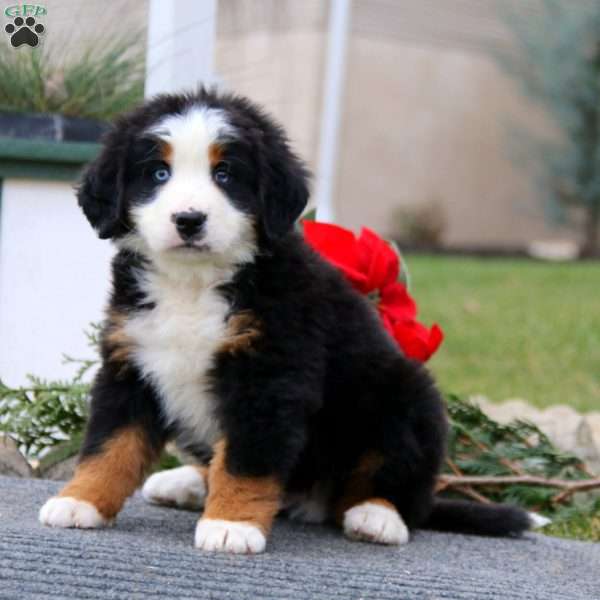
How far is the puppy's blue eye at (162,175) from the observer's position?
3145 mm

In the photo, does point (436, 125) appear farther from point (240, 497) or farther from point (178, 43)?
point (240, 497)

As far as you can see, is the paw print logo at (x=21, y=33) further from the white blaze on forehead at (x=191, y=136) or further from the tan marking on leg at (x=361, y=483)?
the tan marking on leg at (x=361, y=483)

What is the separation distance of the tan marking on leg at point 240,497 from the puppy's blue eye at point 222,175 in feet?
2.31

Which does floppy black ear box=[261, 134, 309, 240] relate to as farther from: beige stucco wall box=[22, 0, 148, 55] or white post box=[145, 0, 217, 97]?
beige stucco wall box=[22, 0, 148, 55]

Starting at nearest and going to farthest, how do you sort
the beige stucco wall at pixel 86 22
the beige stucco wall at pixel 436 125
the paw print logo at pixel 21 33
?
the paw print logo at pixel 21 33 < the beige stucco wall at pixel 86 22 < the beige stucco wall at pixel 436 125

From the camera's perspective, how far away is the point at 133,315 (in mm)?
3330

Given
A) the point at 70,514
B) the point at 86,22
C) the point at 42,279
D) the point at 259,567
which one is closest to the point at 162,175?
the point at 70,514

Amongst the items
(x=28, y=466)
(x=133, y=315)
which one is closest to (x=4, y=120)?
(x=28, y=466)

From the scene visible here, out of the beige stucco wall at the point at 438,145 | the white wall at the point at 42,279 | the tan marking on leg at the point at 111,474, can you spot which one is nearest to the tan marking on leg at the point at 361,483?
the tan marking on leg at the point at 111,474

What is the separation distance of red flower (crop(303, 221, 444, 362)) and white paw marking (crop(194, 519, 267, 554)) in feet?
4.33

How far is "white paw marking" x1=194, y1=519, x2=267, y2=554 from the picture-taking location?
305 cm

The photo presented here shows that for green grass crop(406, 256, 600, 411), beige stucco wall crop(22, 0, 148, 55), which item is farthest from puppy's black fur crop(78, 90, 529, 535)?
green grass crop(406, 256, 600, 411)

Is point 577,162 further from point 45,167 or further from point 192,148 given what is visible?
point 192,148

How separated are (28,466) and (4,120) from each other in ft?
4.67
